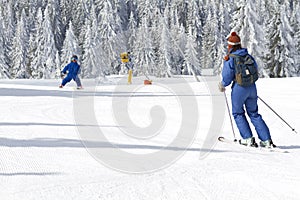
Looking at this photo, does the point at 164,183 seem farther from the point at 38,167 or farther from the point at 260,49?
the point at 260,49

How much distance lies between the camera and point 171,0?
107 meters

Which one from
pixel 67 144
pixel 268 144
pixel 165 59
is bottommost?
pixel 165 59

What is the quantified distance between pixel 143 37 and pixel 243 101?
6268 centimetres

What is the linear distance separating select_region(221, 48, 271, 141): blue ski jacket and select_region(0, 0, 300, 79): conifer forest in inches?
853

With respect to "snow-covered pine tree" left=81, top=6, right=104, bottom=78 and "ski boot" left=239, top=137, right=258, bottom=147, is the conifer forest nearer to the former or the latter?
"snow-covered pine tree" left=81, top=6, right=104, bottom=78

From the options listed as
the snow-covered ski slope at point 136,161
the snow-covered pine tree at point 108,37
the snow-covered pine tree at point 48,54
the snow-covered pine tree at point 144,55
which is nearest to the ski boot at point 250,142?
the snow-covered ski slope at point 136,161

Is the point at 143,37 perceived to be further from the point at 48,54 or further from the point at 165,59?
the point at 48,54

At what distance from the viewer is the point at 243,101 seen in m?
5.29

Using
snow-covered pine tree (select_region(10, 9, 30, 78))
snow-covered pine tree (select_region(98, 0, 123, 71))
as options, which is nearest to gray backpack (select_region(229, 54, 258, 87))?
snow-covered pine tree (select_region(98, 0, 123, 71))

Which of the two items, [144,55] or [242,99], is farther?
[144,55]

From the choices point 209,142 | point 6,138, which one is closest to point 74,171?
point 6,138

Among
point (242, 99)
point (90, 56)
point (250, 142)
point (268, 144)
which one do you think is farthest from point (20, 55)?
point (268, 144)

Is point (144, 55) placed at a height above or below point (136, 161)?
below

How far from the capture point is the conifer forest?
41688mm
